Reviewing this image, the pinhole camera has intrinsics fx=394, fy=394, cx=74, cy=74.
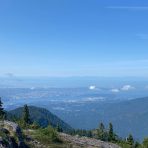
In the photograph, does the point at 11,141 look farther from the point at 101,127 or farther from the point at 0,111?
the point at 101,127

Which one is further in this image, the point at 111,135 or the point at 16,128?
the point at 111,135

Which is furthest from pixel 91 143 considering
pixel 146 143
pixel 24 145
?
pixel 146 143

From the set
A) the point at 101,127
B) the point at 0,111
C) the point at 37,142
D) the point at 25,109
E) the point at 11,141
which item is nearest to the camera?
the point at 11,141

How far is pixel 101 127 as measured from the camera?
160 metres

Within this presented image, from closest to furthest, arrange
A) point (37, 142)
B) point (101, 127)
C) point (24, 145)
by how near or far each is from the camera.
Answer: point (24, 145), point (37, 142), point (101, 127)

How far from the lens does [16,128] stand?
124 feet

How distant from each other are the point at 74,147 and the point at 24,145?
640 centimetres

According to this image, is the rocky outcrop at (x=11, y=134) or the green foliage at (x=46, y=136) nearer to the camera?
the rocky outcrop at (x=11, y=134)

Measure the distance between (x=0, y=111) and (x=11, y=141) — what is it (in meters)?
77.8

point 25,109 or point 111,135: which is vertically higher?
point 25,109

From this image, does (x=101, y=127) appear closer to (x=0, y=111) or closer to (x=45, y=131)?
(x=0, y=111)

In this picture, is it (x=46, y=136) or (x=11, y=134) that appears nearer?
(x=11, y=134)

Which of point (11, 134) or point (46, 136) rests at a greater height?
point (11, 134)

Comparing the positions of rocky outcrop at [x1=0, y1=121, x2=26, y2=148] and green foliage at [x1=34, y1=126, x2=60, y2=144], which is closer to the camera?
rocky outcrop at [x1=0, y1=121, x2=26, y2=148]
